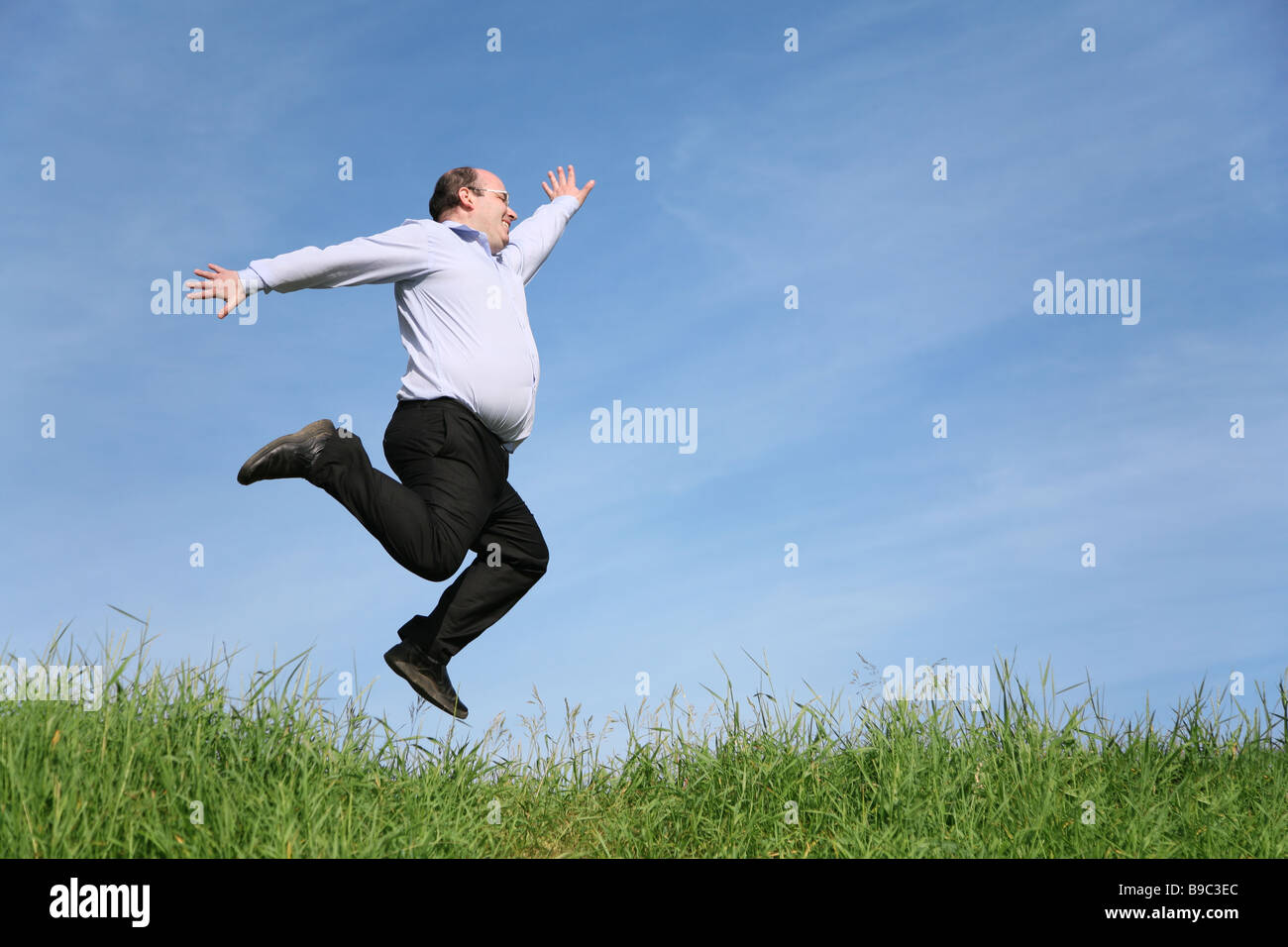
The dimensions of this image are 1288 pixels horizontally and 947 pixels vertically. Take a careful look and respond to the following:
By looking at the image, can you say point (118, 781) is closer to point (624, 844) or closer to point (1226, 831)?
point (624, 844)

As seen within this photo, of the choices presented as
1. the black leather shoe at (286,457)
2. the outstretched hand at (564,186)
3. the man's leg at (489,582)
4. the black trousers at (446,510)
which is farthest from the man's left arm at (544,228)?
the black leather shoe at (286,457)

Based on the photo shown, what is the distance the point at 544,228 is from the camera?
20.7ft

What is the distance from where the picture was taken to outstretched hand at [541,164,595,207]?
6.78 metres

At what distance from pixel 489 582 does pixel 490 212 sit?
2.29 metres

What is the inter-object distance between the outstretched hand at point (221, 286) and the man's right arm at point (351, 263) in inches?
1.8

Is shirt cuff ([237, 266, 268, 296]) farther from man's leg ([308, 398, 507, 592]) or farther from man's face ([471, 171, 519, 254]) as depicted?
man's face ([471, 171, 519, 254])

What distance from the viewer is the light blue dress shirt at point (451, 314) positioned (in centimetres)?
516

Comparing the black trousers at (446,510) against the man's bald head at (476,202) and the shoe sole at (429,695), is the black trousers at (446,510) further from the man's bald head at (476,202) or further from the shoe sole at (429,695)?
the man's bald head at (476,202)

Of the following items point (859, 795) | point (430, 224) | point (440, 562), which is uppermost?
point (430, 224)

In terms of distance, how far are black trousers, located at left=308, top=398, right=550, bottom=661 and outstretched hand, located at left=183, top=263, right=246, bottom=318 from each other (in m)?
0.84

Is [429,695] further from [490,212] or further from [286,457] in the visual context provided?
[490,212]

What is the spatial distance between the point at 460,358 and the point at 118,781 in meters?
2.60

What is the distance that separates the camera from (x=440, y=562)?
502cm
